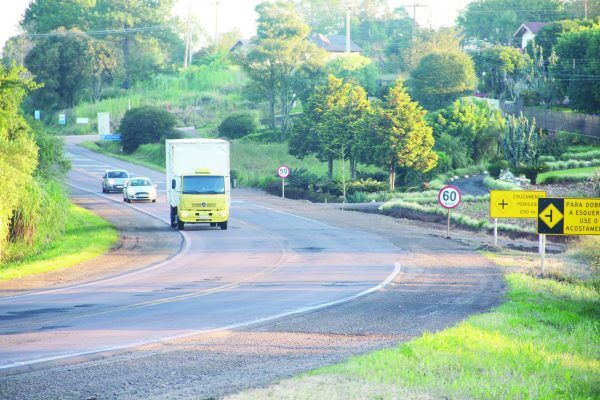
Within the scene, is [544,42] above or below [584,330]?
above

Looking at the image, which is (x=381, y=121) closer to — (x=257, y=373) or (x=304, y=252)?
(x=304, y=252)

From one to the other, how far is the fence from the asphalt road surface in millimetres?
44748

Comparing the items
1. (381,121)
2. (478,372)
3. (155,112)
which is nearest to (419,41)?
(155,112)

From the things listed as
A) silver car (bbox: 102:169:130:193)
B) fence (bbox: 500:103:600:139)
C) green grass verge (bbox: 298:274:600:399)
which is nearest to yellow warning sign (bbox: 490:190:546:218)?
green grass verge (bbox: 298:274:600:399)

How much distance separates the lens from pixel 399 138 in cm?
5828

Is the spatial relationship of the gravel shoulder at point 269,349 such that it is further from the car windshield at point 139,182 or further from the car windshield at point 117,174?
the car windshield at point 117,174

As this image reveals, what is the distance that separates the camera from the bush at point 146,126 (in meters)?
86.0

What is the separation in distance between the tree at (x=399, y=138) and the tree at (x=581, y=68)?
21948mm

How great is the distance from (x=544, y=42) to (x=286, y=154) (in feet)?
121

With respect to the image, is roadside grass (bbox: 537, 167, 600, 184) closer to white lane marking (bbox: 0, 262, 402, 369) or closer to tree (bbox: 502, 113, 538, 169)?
tree (bbox: 502, 113, 538, 169)

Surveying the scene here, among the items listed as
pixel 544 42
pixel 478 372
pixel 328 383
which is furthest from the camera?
pixel 544 42

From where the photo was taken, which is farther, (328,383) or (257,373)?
(257,373)

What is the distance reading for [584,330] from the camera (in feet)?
51.1

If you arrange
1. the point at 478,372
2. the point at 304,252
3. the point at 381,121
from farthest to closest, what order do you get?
the point at 381,121
the point at 304,252
the point at 478,372
